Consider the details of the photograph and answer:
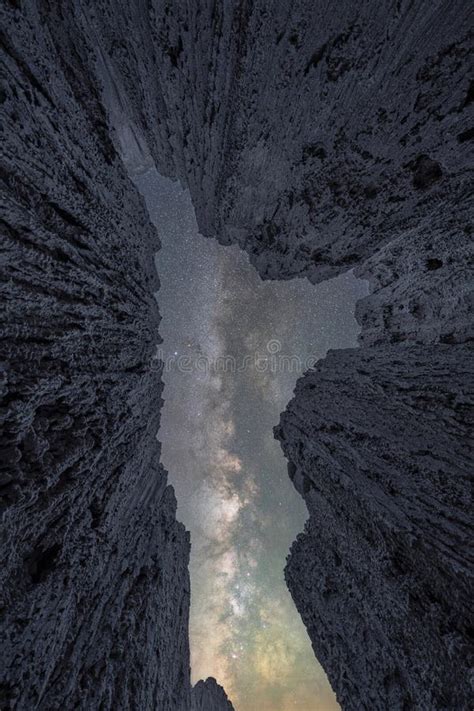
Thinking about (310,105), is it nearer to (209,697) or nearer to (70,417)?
(70,417)

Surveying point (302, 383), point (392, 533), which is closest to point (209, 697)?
point (392, 533)

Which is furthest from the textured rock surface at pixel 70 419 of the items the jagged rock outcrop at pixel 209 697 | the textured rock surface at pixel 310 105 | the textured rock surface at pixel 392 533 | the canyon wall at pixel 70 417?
the textured rock surface at pixel 392 533

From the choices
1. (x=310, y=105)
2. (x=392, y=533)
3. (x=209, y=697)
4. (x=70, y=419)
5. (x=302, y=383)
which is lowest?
(x=209, y=697)

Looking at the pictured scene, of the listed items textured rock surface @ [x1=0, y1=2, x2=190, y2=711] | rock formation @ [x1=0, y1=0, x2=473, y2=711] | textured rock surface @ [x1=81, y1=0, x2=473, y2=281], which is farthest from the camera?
textured rock surface @ [x1=81, y1=0, x2=473, y2=281]

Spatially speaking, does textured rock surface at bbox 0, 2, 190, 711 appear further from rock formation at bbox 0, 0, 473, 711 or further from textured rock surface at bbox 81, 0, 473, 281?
textured rock surface at bbox 81, 0, 473, 281

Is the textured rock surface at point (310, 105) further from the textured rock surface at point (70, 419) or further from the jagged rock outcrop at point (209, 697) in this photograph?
the jagged rock outcrop at point (209, 697)

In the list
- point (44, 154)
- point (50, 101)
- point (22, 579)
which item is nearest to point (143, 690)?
point (22, 579)

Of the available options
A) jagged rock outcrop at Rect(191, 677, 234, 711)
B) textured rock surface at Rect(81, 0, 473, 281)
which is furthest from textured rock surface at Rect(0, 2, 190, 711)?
jagged rock outcrop at Rect(191, 677, 234, 711)
